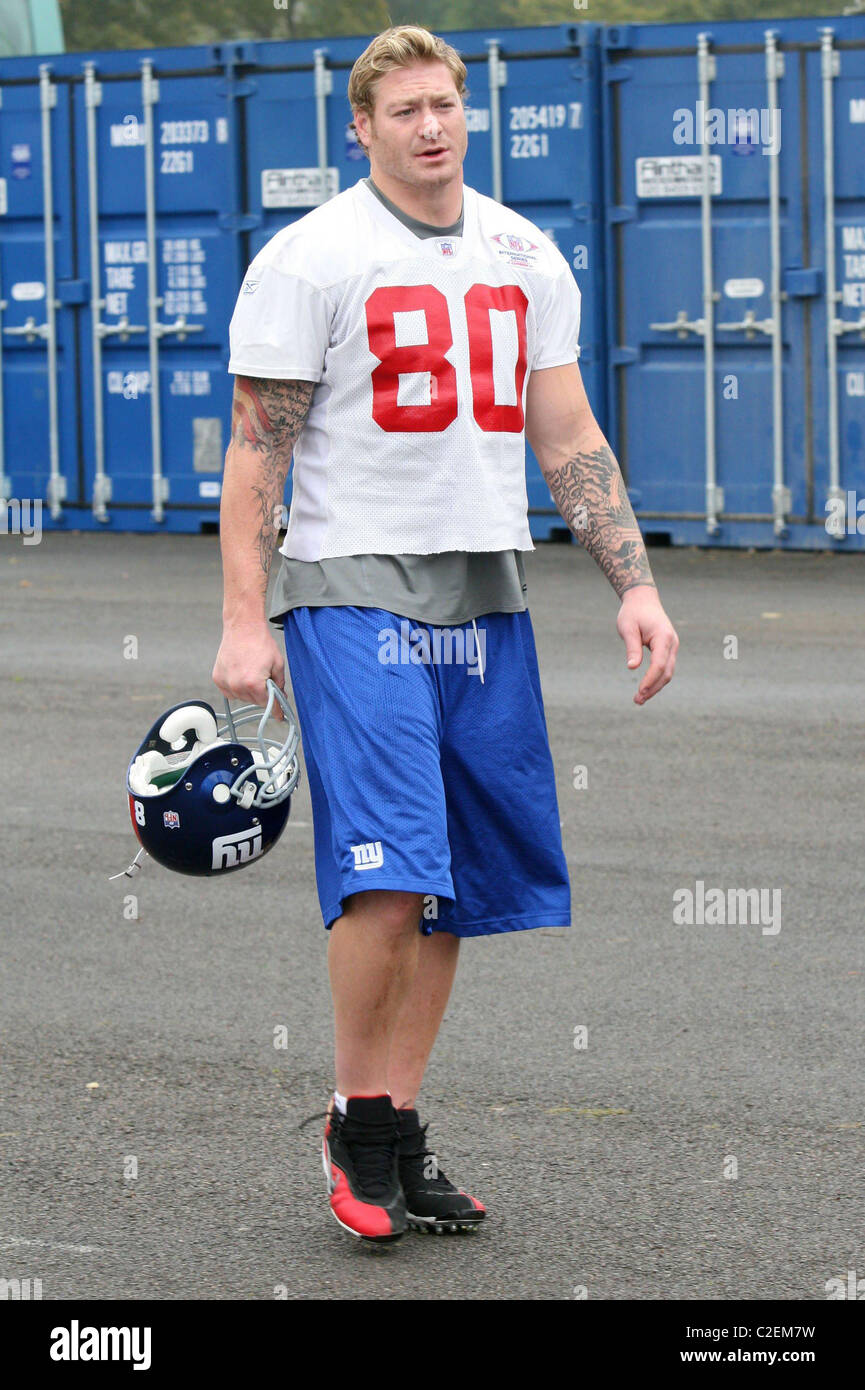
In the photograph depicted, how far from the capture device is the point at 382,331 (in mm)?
3865

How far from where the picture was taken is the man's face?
3.91m

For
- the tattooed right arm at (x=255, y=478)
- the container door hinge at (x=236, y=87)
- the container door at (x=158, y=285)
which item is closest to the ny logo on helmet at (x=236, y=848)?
the tattooed right arm at (x=255, y=478)

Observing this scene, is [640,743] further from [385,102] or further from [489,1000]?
[385,102]

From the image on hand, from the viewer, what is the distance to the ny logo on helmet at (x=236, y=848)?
396 centimetres

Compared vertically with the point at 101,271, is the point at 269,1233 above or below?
below

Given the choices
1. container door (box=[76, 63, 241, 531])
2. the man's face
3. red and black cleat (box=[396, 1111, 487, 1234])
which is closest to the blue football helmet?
red and black cleat (box=[396, 1111, 487, 1234])

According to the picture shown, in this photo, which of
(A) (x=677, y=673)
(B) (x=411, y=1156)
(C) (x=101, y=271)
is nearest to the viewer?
(B) (x=411, y=1156)

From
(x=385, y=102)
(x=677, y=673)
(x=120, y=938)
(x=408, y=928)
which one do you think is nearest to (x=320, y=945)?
(x=120, y=938)

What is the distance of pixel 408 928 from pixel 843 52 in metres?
10.1

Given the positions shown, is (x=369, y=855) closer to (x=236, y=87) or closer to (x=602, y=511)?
(x=602, y=511)

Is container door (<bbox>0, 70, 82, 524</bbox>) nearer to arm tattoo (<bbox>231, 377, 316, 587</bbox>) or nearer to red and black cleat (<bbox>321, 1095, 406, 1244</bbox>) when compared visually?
arm tattoo (<bbox>231, 377, 316, 587</bbox>)

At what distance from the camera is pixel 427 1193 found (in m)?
4.07

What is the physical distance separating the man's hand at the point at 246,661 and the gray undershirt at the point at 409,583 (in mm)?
52

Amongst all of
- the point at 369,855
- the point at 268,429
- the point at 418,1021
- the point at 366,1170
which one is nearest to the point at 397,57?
the point at 268,429
